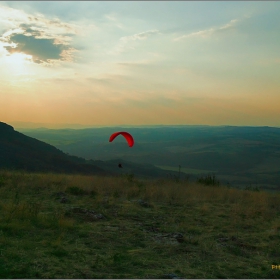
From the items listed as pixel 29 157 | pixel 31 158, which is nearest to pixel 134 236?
pixel 31 158

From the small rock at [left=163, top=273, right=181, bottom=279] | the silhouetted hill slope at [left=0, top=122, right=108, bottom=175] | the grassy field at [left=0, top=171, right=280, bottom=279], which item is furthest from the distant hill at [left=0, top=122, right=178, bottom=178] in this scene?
the small rock at [left=163, top=273, right=181, bottom=279]

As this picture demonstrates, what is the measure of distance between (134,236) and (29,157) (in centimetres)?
3987

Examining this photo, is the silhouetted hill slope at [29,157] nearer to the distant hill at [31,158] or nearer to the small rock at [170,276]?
the distant hill at [31,158]

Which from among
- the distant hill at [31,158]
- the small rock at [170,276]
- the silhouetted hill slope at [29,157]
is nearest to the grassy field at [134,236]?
the small rock at [170,276]

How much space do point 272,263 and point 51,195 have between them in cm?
838

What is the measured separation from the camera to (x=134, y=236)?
7.12m

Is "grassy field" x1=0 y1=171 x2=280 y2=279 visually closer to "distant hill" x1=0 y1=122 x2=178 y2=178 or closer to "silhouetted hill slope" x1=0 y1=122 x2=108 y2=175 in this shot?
"distant hill" x1=0 y1=122 x2=178 y2=178

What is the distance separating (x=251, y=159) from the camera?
315 feet

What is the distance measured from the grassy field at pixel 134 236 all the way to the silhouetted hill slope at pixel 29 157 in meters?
28.2

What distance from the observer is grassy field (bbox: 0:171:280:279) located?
518cm

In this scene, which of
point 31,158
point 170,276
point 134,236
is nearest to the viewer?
point 170,276

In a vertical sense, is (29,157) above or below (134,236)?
below

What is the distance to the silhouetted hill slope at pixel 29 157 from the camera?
129ft

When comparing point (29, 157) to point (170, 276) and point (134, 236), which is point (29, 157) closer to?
point (134, 236)
